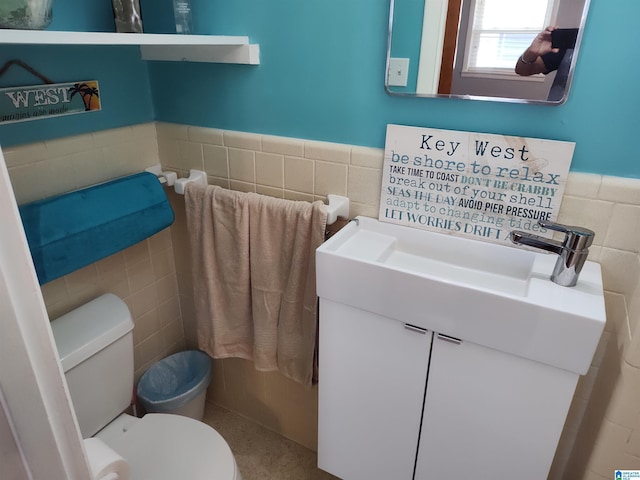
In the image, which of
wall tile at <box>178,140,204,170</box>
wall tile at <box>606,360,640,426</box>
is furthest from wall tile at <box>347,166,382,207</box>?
wall tile at <box>606,360,640,426</box>

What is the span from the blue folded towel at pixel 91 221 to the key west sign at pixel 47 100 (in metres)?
0.22

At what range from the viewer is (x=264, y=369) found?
1.44m

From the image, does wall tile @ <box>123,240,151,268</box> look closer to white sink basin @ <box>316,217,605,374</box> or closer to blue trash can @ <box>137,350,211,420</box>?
blue trash can @ <box>137,350,211,420</box>

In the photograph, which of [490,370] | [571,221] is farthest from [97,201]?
[571,221]

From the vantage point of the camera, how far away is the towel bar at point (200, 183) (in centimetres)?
121

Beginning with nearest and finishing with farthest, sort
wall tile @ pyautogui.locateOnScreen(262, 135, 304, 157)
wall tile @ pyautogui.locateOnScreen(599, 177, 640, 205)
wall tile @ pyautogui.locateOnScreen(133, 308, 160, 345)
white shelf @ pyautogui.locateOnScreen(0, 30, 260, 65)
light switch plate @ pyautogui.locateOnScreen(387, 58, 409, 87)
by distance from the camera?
white shelf @ pyautogui.locateOnScreen(0, 30, 260, 65) → wall tile @ pyautogui.locateOnScreen(599, 177, 640, 205) → light switch plate @ pyautogui.locateOnScreen(387, 58, 409, 87) → wall tile @ pyautogui.locateOnScreen(262, 135, 304, 157) → wall tile @ pyautogui.locateOnScreen(133, 308, 160, 345)

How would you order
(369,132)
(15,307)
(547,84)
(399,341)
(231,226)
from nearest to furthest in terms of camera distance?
(15,307) → (547,84) → (399,341) → (369,132) → (231,226)

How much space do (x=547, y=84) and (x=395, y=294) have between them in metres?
0.56

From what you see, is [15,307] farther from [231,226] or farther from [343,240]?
[231,226]

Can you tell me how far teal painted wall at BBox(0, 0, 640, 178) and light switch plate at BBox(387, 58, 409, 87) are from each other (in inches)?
1.0

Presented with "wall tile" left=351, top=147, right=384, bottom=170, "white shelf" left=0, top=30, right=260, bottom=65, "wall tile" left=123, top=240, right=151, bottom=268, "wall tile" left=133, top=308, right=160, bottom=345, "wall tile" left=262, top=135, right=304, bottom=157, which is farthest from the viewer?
"wall tile" left=133, top=308, right=160, bottom=345

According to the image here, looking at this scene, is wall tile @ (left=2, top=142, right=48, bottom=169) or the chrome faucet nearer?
the chrome faucet

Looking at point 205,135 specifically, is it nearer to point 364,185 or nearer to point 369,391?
point 364,185

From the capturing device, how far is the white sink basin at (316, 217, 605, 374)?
85 cm
